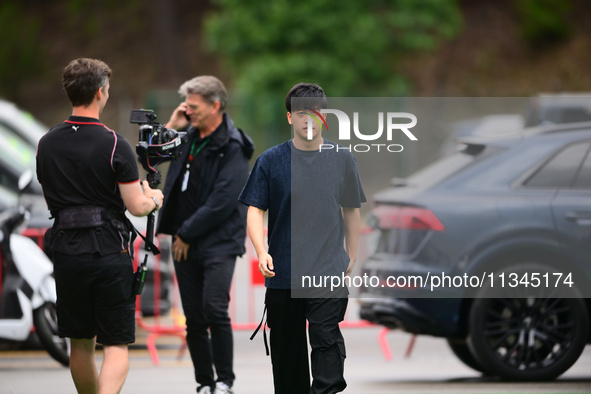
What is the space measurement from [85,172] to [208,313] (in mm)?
1725

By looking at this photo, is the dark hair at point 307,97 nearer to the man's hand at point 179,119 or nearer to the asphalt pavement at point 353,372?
the man's hand at point 179,119

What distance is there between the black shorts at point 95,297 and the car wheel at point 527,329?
2.90 m

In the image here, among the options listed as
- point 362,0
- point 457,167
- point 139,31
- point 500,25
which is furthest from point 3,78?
point 457,167

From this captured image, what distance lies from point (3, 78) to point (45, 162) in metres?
30.2

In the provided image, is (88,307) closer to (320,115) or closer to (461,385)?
(320,115)

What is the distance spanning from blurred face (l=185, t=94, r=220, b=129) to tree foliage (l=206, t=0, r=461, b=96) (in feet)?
61.5

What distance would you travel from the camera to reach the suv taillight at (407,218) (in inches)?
308

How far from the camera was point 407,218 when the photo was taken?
312 inches

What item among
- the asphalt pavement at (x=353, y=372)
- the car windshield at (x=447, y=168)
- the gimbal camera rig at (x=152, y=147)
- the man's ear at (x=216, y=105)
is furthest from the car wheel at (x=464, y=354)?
the gimbal camera rig at (x=152, y=147)

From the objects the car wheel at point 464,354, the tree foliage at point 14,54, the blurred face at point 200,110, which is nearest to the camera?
the blurred face at point 200,110

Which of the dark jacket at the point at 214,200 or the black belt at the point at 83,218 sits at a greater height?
the dark jacket at the point at 214,200

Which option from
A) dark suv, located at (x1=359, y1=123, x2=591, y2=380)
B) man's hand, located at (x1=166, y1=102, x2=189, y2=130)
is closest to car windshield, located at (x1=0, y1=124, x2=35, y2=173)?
man's hand, located at (x1=166, y1=102, x2=189, y2=130)

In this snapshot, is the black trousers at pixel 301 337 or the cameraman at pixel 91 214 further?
the black trousers at pixel 301 337

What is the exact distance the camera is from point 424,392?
751 cm
